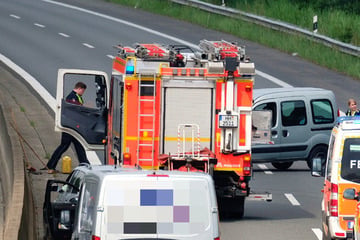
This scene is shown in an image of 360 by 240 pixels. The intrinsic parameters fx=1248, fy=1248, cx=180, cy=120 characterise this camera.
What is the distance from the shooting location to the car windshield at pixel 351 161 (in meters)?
16.5

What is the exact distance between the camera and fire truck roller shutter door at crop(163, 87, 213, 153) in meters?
21.2

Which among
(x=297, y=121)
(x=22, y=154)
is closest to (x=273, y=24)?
(x=297, y=121)

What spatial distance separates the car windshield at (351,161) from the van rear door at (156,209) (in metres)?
4.08

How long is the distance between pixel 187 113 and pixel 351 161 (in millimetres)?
5236

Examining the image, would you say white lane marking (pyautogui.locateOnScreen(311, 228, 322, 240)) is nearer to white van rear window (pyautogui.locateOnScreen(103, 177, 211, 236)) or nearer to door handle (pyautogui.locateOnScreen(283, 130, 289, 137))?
white van rear window (pyautogui.locateOnScreen(103, 177, 211, 236))

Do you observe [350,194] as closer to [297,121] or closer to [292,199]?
[292,199]

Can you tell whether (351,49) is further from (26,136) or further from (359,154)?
(359,154)

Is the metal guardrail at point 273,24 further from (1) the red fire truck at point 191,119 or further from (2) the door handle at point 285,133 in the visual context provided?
(1) the red fire truck at point 191,119

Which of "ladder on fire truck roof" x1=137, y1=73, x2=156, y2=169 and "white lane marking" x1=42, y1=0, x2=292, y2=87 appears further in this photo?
"white lane marking" x1=42, y1=0, x2=292, y2=87

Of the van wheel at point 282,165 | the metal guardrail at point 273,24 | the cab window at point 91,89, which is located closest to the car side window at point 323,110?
the van wheel at point 282,165

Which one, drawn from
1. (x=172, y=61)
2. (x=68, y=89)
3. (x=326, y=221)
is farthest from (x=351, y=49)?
(x=326, y=221)

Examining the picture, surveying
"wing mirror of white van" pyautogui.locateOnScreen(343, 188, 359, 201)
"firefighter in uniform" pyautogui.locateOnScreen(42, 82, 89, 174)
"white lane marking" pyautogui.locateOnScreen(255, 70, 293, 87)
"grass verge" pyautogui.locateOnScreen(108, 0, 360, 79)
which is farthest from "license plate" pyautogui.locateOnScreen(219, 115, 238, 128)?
"grass verge" pyautogui.locateOnScreen(108, 0, 360, 79)

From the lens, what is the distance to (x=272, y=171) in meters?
29.2

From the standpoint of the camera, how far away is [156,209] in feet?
41.8
